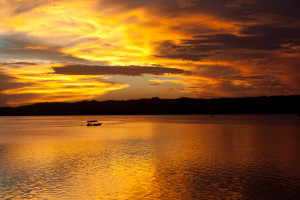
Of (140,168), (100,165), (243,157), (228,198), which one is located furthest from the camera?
(243,157)

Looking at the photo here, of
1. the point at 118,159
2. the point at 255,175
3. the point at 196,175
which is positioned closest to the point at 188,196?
the point at 196,175

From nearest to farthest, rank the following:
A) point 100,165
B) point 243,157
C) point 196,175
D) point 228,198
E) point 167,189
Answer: point 228,198 < point 167,189 < point 196,175 < point 100,165 < point 243,157

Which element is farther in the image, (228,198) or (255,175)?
(255,175)

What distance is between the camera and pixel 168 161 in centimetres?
5250

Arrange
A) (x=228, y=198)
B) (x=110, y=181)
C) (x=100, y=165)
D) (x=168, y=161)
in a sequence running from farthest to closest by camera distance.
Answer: (x=168, y=161) → (x=100, y=165) → (x=110, y=181) → (x=228, y=198)

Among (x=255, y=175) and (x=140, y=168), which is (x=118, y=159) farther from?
(x=255, y=175)

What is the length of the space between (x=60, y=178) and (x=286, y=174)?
2867 centimetres

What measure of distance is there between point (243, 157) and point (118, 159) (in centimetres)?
2238

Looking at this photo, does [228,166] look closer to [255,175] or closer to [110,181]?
[255,175]

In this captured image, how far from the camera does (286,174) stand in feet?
134

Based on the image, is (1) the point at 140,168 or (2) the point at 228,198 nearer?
(2) the point at 228,198

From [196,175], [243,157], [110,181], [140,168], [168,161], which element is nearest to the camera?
[110,181]

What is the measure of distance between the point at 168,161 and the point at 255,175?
621 inches

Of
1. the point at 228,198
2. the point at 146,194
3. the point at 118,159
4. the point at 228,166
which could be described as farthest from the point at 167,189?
the point at 118,159
